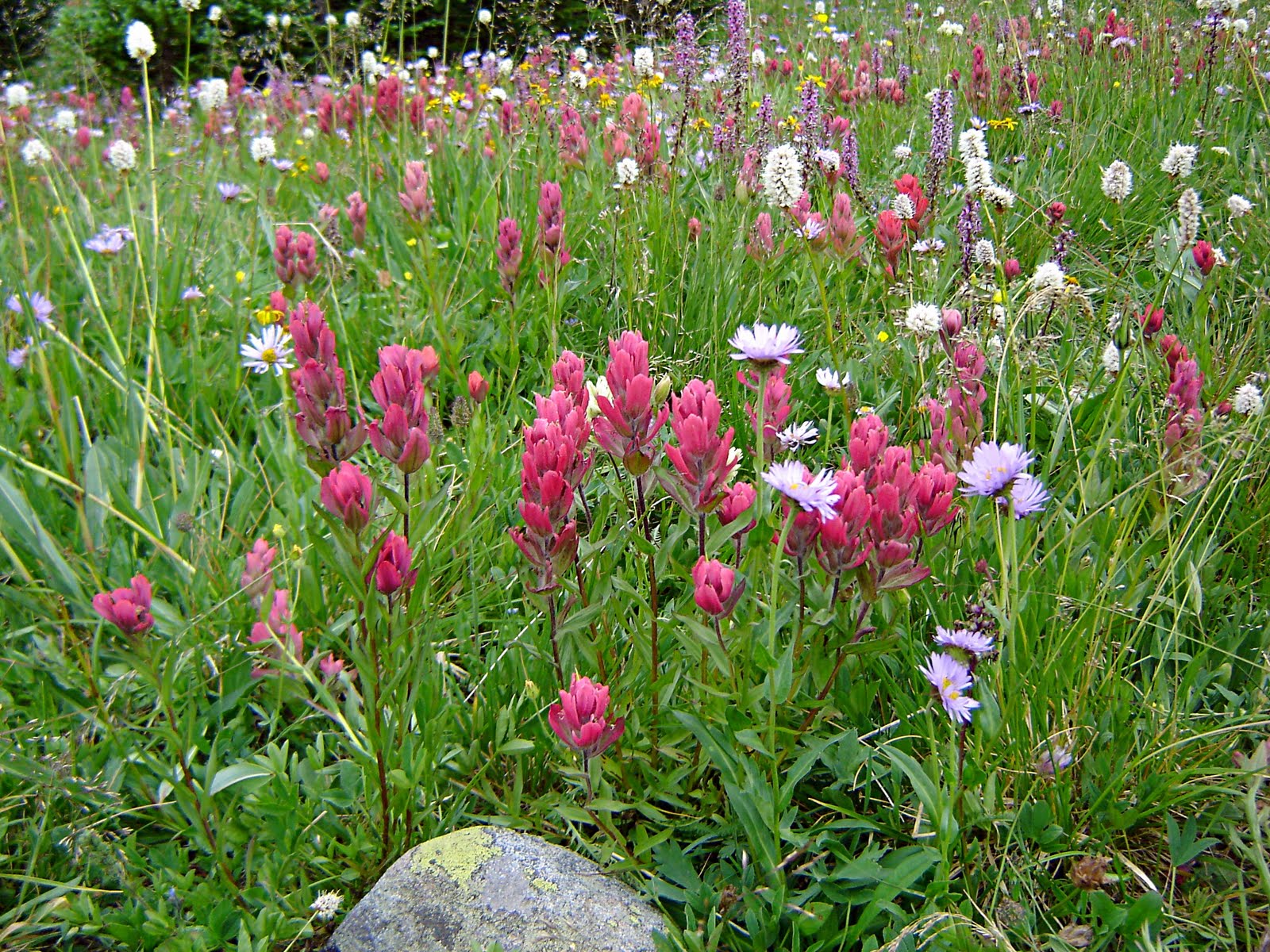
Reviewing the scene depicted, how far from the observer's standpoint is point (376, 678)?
1285 mm

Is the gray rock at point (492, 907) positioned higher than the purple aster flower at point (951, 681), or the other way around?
the purple aster flower at point (951, 681)

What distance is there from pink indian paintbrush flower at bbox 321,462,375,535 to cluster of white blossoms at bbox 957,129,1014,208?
1798mm

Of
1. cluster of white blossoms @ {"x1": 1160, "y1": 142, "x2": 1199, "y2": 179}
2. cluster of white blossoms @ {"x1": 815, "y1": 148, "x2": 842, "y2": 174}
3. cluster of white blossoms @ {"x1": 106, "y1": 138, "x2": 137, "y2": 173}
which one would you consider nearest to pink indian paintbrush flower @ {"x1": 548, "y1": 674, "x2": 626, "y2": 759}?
cluster of white blossoms @ {"x1": 1160, "y1": 142, "x2": 1199, "y2": 179}

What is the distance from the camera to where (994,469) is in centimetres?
130

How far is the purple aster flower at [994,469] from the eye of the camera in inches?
50.5

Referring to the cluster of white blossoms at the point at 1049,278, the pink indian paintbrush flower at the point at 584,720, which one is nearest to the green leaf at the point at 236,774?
the pink indian paintbrush flower at the point at 584,720

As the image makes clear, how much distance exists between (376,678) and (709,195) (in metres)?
2.81

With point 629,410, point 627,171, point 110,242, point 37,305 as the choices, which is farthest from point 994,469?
point 110,242

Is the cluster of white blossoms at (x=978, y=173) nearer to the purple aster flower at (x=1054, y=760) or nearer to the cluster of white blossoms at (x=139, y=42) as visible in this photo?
the purple aster flower at (x=1054, y=760)

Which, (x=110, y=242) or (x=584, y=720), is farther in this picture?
(x=110, y=242)

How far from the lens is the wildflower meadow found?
1.26 m

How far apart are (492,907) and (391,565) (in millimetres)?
503

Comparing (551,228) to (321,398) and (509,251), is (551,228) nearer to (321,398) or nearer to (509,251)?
(509,251)

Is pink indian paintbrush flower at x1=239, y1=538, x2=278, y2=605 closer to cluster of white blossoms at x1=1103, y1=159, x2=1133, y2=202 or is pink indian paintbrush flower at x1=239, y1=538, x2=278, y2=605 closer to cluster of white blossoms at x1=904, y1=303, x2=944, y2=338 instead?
cluster of white blossoms at x1=904, y1=303, x2=944, y2=338
